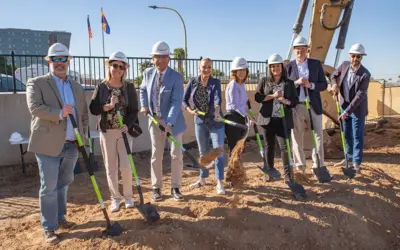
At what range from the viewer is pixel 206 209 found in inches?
191

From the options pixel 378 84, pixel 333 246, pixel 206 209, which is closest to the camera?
pixel 333 246

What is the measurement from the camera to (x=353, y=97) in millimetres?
6562

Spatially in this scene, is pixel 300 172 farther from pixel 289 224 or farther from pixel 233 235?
pixel 233 235

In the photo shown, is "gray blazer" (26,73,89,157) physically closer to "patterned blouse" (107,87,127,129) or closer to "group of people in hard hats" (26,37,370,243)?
"group of people in hard hats" (26,37,370,243)

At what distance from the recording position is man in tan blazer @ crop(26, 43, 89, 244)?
12.8 feet

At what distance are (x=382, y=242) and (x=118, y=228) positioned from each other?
3.41 meters

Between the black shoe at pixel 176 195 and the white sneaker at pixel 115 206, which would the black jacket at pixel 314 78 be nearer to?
the black shoe at pixel 176 195

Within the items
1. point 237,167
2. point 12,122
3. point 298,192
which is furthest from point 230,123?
point 12,122

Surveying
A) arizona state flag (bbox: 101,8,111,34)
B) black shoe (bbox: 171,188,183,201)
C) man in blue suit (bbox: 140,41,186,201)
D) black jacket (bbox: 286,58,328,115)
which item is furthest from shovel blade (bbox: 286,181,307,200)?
arizona state flag (bbox: 101,8,111,34)

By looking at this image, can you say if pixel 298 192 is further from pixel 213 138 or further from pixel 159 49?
pixel 159 49

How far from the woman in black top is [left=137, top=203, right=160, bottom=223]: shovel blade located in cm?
221

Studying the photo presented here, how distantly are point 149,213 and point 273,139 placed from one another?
241 centimetres

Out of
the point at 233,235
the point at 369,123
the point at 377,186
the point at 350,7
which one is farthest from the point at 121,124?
the point at 369,123

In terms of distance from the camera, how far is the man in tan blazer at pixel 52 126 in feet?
12.8
